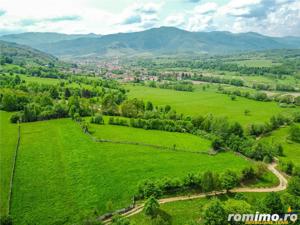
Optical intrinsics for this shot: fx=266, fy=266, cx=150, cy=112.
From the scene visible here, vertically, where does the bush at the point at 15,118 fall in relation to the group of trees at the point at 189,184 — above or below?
above

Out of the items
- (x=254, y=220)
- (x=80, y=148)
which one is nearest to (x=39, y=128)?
(x=80, y=148)

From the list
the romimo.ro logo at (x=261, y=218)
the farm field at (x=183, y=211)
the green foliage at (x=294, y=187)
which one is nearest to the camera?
the romimo.ro logo at (x=261, y=218)

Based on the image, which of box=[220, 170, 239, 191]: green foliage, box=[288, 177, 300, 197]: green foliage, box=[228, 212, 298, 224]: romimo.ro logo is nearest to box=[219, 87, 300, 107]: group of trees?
box=[288, 177, 300, 197]: green foliage

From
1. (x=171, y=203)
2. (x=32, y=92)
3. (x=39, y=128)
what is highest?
(x=32, y=92)

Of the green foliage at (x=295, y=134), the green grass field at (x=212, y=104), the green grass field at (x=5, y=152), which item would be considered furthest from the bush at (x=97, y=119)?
the green foliage at (x=295, y=134)

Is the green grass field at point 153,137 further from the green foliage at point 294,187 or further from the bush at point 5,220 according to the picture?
the bush at point 5,220

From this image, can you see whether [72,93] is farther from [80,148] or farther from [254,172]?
[254,172]
